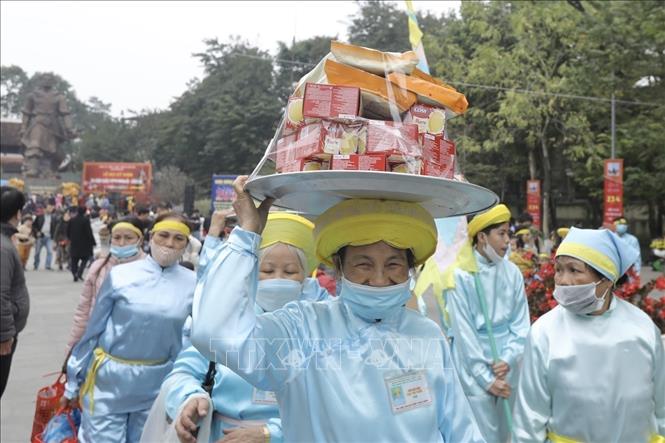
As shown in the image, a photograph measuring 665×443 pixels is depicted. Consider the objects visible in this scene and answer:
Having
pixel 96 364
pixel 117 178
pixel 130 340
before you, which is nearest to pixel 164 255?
pixel 130 340

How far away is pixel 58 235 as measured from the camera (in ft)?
66.0

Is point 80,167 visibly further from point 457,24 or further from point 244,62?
point 457,24

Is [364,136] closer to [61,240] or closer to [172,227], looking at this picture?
[172,227]

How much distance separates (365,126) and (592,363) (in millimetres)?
1843

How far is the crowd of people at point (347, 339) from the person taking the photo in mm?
2061

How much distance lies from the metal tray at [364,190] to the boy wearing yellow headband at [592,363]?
1224 millimetres

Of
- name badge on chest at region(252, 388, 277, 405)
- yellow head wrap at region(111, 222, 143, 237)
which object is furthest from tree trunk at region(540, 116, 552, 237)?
name badge on chest at region(252, 388, 277, 405)

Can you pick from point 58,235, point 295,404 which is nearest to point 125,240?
point 295,404

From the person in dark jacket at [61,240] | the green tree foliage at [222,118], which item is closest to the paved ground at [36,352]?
the person in dark jacket at [61,240]

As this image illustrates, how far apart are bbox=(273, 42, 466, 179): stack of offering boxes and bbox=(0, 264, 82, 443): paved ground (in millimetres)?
4801

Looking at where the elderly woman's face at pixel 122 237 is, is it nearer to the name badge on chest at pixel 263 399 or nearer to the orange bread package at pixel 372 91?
the name badge on chest at pixel 263 399

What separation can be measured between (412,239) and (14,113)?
386ft

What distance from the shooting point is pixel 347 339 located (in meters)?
2.16

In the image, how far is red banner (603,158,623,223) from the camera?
20.4 meters
